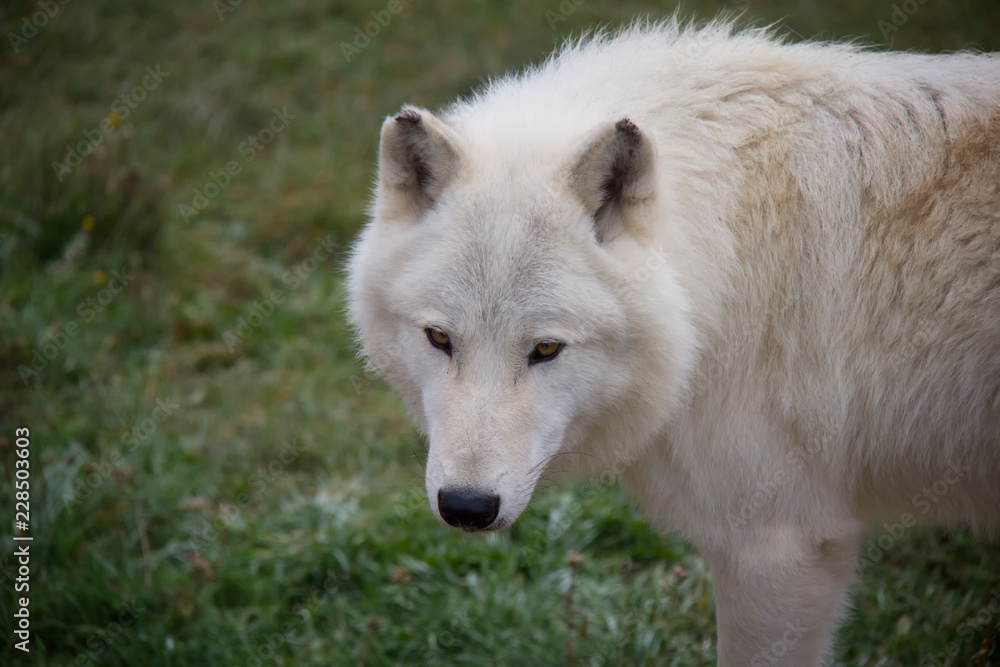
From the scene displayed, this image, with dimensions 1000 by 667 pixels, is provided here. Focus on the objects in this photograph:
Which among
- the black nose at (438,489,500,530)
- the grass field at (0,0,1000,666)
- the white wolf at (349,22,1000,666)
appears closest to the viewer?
the black nose at (438,489,500,530)

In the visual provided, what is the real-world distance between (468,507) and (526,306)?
0.65 metres

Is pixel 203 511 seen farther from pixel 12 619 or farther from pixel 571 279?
pixel 571 279

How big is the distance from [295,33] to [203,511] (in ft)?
21.8

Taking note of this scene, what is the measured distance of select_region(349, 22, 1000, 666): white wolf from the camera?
2.57m

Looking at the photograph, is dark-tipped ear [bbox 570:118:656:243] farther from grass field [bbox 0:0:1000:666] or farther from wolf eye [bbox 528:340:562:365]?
grass field [bbox 0:0:1000:666]

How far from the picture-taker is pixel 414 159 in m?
2.80

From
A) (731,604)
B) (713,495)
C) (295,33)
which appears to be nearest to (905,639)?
(731,604)

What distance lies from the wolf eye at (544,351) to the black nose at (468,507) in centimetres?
46

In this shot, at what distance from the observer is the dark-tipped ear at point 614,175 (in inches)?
97.5

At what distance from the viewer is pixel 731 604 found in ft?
9.31

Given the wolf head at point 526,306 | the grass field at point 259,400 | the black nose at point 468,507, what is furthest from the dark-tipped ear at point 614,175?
the grass field at point 259,400

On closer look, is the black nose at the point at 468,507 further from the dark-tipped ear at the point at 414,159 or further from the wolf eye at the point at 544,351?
the dark-tipped ear at the point at 414,159

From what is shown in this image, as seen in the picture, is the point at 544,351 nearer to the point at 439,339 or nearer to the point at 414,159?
the point at 439,339

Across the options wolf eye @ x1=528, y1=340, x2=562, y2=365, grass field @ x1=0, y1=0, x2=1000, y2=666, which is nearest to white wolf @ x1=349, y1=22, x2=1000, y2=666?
wolf eye @ x1=528, y1=340, x2=562, y2=365
